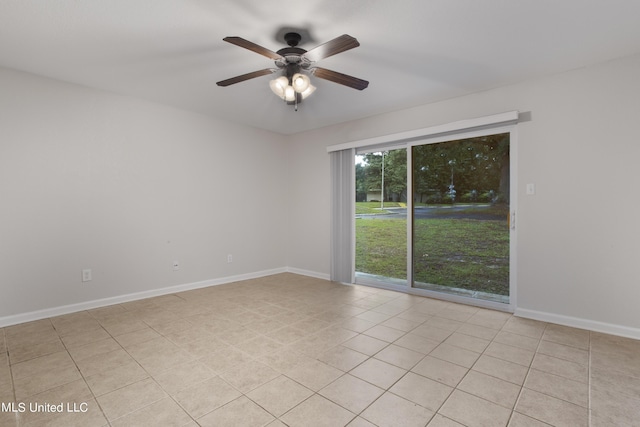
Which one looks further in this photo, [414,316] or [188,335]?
[414,316]

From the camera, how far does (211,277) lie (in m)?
4.39

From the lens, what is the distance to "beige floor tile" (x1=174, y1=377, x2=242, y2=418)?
167cm

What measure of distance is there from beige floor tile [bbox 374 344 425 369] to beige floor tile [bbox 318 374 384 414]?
0.36 meters

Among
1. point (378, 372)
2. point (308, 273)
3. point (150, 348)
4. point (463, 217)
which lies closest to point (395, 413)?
point (378, 372)

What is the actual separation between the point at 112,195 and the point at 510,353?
4.27 meters

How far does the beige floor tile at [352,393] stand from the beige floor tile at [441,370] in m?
0.40

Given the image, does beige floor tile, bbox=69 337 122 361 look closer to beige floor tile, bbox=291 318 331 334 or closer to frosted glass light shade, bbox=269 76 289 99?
beige floor tile, bbox=291 318 331 334

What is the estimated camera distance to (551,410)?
1.66 m

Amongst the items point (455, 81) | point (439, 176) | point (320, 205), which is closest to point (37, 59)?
point (320, 205)

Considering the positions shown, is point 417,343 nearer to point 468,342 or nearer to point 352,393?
point 468,342

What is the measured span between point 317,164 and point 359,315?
2.69m

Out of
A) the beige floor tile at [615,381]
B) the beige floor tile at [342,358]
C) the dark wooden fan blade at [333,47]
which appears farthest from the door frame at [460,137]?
the dark wooden fan blade at [333,47]

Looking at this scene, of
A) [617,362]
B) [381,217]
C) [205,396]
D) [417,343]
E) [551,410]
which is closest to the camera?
[551,410]

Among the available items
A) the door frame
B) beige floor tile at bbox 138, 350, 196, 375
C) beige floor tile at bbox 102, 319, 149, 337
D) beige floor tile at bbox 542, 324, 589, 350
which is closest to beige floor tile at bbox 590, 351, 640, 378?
beige floor tile at bbox 542, 324, 589, 350
